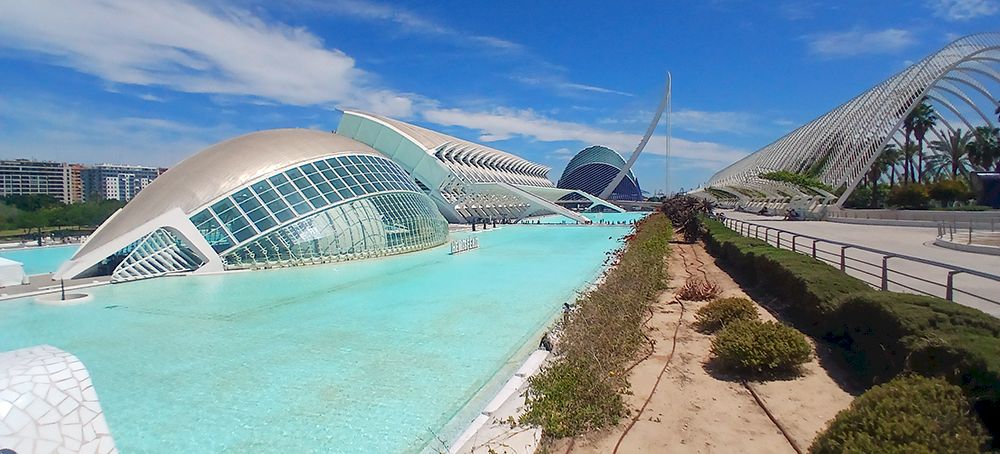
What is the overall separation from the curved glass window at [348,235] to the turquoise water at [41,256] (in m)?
9.30

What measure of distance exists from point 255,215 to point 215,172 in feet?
8.64

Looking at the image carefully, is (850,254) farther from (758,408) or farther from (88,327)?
(88,327)

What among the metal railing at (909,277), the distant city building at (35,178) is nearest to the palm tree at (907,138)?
the metal railing at (909,277)

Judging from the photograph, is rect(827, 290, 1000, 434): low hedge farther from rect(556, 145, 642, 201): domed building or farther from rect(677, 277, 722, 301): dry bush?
rect(556, 145, 642, 201): domed building

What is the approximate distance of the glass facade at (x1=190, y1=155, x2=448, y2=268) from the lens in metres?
20.9

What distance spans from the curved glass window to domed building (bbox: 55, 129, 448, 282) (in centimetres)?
4

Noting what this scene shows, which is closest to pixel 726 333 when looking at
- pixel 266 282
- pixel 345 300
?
pixel 345 300

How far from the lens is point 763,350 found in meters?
6.91

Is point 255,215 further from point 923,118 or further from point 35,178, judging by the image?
point 35,178

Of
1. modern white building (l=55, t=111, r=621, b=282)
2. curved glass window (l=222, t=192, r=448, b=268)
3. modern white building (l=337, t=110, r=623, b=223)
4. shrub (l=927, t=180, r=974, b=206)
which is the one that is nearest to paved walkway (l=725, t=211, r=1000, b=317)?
curved glass window (l=222, t=192, r=448, b=268)

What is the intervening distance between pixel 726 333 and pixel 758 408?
171 centimetres

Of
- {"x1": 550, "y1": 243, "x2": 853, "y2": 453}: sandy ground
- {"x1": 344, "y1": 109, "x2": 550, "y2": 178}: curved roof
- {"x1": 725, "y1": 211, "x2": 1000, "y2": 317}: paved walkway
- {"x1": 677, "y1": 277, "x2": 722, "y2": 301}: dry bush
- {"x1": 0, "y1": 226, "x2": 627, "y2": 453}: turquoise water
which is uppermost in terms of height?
{"x1": 344, "y1": 109, "x2": 550, "y2": 178}: curved roof

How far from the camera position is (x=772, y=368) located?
6961 mm

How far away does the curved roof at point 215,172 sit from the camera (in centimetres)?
2035
